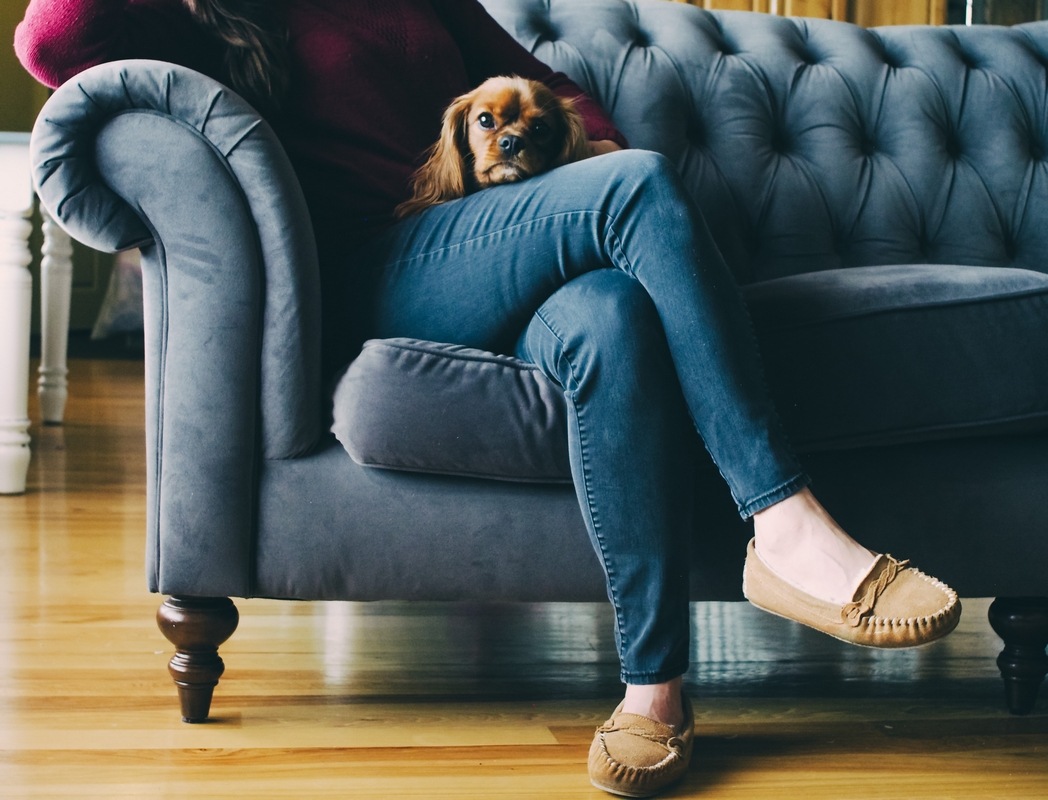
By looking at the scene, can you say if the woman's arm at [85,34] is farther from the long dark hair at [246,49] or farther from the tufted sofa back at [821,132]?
the tufted sofa back at [821,132]

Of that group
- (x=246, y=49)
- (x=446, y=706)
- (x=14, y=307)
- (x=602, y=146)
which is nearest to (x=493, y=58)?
(x=602, y=146)

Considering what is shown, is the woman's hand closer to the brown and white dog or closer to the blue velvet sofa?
the brown and white dog

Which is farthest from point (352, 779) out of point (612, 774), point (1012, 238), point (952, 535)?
point (1012, 238)

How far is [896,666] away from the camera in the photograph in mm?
1432

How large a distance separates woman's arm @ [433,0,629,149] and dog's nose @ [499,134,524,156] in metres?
0.19

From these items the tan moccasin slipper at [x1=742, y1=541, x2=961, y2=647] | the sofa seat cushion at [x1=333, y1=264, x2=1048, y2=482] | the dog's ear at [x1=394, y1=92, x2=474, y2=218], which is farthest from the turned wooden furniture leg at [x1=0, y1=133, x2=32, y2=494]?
the tan moccasin slipper at [x1=742, y1=541, x2=961, y2=647]

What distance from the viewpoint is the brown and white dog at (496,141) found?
1338 millimetres

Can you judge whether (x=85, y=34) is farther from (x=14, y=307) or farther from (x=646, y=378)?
(x=14, y=307)

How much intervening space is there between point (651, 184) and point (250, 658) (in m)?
0.79

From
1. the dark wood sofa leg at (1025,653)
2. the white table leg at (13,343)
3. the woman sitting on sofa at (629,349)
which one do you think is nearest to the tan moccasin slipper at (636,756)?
the woman sitting on sofa at (629,349)

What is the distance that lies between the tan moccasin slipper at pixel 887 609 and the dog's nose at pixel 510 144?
24.4 inches

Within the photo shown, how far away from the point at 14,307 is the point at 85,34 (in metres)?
1.28

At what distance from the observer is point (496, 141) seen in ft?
4.42

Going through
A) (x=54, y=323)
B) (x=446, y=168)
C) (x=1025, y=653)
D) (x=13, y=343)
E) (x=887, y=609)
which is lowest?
(x=54, y=323)
